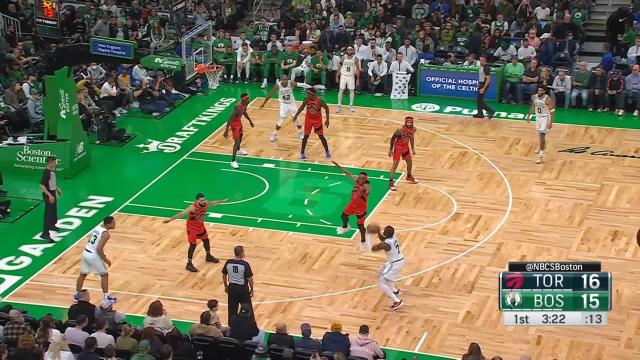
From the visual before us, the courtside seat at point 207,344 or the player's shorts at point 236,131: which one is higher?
the player's shorts at point 236,131

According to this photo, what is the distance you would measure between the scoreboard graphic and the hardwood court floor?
4.69 m

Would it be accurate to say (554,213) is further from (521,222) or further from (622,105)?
(622,105)

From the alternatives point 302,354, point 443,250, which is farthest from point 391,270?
point 302,354

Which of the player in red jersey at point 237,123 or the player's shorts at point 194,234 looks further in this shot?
the player in red jersey at point 237,123

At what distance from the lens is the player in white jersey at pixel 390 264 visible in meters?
20.0

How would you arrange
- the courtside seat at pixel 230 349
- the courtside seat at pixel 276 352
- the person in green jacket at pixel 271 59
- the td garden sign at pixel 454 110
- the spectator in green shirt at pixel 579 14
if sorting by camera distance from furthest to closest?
1. the spectator in green shirt at pixel 579 14
2. the person in green jacket at pixel 271 59
3. the td garden sign at pixel 454 110
4. the courtside seat at pixel 230 349
5. the courtside seat at pixel 276 352

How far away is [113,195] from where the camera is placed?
85.1 ft

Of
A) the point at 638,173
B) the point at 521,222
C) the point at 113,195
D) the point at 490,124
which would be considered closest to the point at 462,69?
the point at 490,124

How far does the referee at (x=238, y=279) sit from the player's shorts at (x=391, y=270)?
267 cm

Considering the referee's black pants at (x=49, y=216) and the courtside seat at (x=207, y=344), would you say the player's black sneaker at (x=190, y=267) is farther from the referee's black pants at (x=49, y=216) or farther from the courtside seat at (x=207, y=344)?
the courtside seat at (x=207, y=344)

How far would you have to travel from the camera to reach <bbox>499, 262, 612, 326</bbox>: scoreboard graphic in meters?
14.2

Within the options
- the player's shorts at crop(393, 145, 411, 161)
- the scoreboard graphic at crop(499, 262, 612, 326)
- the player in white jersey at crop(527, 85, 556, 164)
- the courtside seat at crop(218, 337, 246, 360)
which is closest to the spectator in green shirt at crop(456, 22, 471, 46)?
the player in white jersey at crop(527, 85, 556, 164)

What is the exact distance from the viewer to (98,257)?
792 inches

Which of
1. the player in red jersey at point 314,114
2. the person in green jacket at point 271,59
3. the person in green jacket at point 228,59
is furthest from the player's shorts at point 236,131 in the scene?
the person in green jacket at point 228,59
